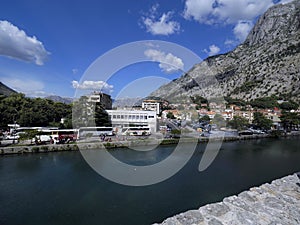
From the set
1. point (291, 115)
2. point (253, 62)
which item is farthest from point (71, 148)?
point (253, 62)

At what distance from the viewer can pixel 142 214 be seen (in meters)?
3.76

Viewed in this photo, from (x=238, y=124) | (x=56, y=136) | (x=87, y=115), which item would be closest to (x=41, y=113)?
Answer: (x=87, y=115)

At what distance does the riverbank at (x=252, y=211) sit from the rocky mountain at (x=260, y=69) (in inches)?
896

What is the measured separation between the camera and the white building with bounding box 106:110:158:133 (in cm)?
1423

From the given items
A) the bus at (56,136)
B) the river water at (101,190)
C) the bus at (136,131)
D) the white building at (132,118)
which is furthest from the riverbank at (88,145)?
the white building at (132,118)

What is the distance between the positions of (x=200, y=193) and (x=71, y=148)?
6869 millimetres

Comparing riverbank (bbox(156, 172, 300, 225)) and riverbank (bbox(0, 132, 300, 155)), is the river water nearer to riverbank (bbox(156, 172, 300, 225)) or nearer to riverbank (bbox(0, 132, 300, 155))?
riverbank (bbox(0, 132, 300, 155))

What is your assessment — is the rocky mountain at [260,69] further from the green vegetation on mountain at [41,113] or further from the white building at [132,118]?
the green vegetation on mountain at [41,113]

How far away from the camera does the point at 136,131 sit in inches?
500

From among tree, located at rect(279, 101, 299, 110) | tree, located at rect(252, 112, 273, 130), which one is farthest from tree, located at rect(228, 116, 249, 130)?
tree, located at rect(279, 101, 299, 110)

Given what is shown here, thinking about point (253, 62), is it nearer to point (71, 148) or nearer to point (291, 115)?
point (291, 115)

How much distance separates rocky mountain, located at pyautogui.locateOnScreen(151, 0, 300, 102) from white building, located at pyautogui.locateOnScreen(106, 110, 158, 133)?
11.0 metres

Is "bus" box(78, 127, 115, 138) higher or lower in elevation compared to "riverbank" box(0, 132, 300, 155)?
higher

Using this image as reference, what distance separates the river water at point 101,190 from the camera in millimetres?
3723
